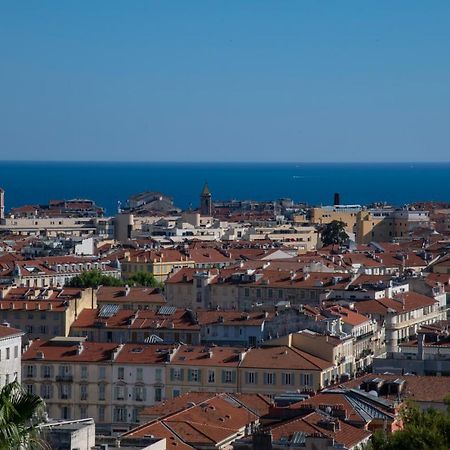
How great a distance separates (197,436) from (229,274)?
3576 cm

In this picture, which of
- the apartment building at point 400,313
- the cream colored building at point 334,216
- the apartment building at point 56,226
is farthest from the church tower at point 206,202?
the apartment building at point 400,313

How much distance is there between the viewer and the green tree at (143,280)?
7474 cm

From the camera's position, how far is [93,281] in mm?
71188

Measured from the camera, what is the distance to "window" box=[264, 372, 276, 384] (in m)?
42.8

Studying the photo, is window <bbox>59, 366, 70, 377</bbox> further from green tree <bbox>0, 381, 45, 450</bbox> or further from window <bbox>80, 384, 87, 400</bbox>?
green tree <bbox>0, 381, 45, 450</bbox>

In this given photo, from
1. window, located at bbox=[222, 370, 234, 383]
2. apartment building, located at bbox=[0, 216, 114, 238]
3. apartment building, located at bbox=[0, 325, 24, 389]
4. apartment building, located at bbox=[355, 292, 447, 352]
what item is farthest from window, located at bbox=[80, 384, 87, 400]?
apartment building, located at bbox=[0, 216, 114, 238]

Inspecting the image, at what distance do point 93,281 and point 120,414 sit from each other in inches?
1117

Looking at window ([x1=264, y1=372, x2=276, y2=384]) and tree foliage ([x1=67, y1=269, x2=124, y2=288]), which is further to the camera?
tree foliage ([x1=67, y1=269, x2=124, y2=288])

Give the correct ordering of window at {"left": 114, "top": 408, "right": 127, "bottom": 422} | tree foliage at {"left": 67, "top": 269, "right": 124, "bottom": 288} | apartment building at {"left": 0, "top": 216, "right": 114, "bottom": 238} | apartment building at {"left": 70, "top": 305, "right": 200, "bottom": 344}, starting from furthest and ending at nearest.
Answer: apartment building at {"left": 0, "top": 216, "right": 114, "bottom": 238}, tree foliage at {"left": 67, "top": 269, "right": 124, "bottom": 288}, apartment building at {"left": 70, "top": 305, "right": 200, "bottom": 344}, window at {"left": 114, "top": 408, "right": 127, "bottom": 422}

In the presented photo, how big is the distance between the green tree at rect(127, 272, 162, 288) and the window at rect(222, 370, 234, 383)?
30.3m

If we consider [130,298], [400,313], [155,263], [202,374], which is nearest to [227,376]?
[202,374]

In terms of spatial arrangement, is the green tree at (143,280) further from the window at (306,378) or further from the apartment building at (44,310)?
the window at (306,378)

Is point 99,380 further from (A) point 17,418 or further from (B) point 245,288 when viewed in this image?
(A) point 17,418

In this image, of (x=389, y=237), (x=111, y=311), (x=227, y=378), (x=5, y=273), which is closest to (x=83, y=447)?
(x=227, y=378)
